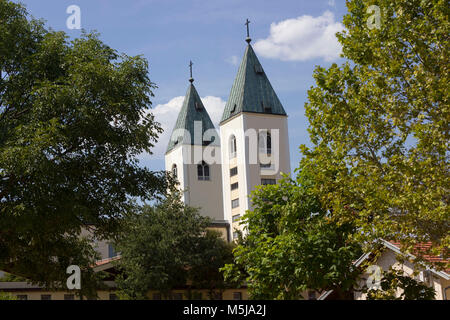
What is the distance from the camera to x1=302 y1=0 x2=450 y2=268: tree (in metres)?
12.8

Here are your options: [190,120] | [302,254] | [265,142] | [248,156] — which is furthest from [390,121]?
[190,120]

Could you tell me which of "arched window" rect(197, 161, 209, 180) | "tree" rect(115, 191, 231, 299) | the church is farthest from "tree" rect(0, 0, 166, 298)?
"arched window" rect(197, 161, 209, 180)

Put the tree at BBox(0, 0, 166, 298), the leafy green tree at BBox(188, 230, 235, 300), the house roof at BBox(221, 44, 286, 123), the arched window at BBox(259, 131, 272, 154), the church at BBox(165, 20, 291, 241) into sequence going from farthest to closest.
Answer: the house roof at BBox(221, 44, 286, 123), the arched window at BBox(259, 131, 272, 154), the church at BBox(165, 20, 291, 241), the leafy green tree at BBox(188, 230, 235, 300), the tree at BBox(0, 0, 166, 298)

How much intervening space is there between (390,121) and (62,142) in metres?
10.4

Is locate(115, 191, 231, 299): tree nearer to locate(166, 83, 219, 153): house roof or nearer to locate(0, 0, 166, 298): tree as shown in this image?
locate(0, 0, 166, 298): tree

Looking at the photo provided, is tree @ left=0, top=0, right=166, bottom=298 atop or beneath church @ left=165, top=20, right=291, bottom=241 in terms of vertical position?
beneath

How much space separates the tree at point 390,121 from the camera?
1278cm

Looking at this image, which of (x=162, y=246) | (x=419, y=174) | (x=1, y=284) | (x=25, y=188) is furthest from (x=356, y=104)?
(x=1, y=284)

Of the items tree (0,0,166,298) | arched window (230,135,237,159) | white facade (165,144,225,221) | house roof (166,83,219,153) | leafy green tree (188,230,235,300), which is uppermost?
house roof (166,83,219,153)

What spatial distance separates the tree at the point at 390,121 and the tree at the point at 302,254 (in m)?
4.37

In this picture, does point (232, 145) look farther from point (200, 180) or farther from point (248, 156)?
point (200, 180)

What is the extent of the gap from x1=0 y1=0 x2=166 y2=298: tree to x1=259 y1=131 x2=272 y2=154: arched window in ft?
221
